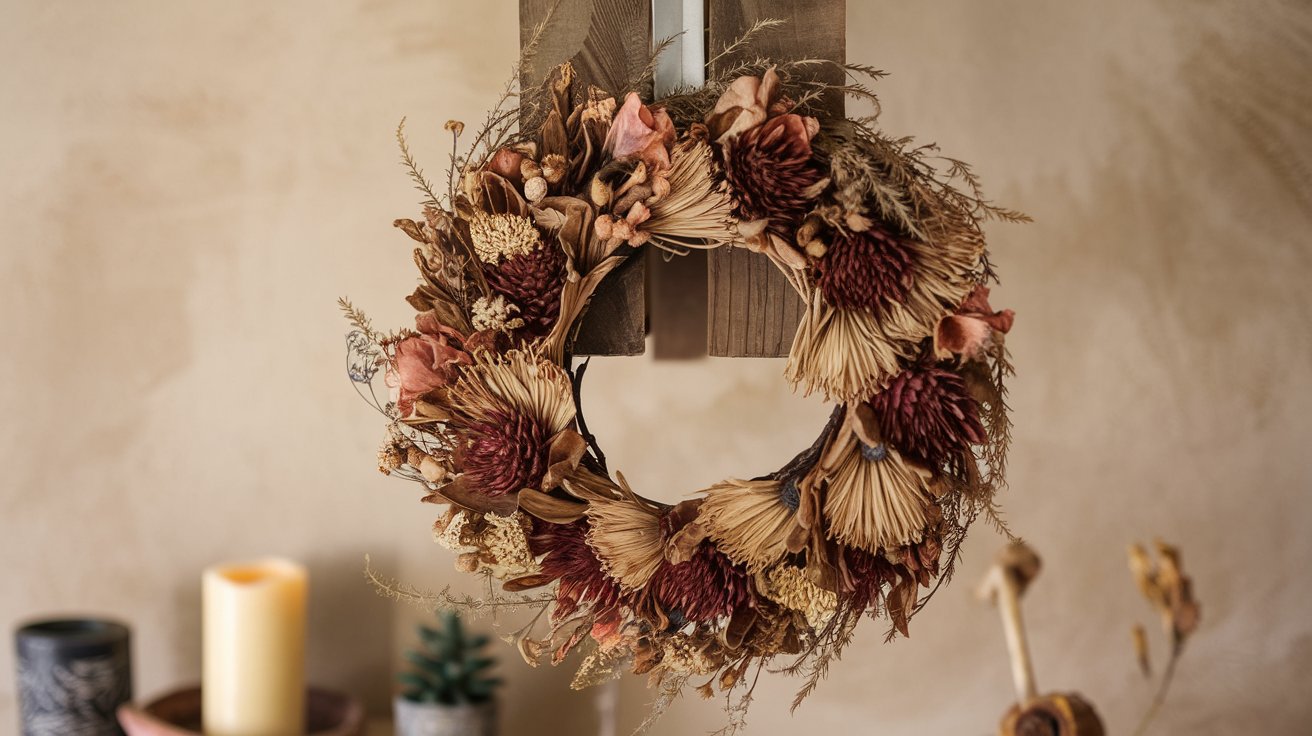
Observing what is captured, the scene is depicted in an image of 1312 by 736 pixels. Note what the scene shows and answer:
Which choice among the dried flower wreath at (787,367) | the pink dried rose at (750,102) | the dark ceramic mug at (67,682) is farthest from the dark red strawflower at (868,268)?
the dark ceramic mug at (67,682)

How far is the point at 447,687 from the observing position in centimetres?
113

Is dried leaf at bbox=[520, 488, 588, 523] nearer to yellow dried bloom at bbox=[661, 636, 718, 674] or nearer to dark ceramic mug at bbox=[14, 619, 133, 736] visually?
yellow dried bloom at bbox=[661, 636, 718, 674]

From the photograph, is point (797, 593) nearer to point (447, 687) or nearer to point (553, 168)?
point (553, 168)

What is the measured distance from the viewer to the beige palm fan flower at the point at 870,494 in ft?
2.48

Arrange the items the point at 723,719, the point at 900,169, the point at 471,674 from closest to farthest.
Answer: the point at 900,169
the point at 471,674
the point at 723,719

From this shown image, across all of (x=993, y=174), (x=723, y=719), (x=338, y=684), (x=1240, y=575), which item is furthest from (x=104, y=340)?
(x=1240, y=575)

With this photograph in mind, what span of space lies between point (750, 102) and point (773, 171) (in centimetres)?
6

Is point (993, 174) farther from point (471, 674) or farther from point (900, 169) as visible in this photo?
point (471, 674)

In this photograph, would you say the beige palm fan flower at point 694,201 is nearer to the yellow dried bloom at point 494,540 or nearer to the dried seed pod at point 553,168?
the dried seed pod at point 553,168

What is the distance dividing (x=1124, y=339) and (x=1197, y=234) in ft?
0.50

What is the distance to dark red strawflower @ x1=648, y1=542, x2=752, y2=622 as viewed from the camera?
0.78 metres

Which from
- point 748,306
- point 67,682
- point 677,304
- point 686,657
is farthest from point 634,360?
point 67,682

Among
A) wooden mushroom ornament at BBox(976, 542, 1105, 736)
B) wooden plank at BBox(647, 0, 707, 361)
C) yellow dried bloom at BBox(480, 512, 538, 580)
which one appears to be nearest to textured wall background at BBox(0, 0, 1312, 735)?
wooden plank at BBox(647, 0, 707, 361)

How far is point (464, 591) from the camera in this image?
1.21 metres
